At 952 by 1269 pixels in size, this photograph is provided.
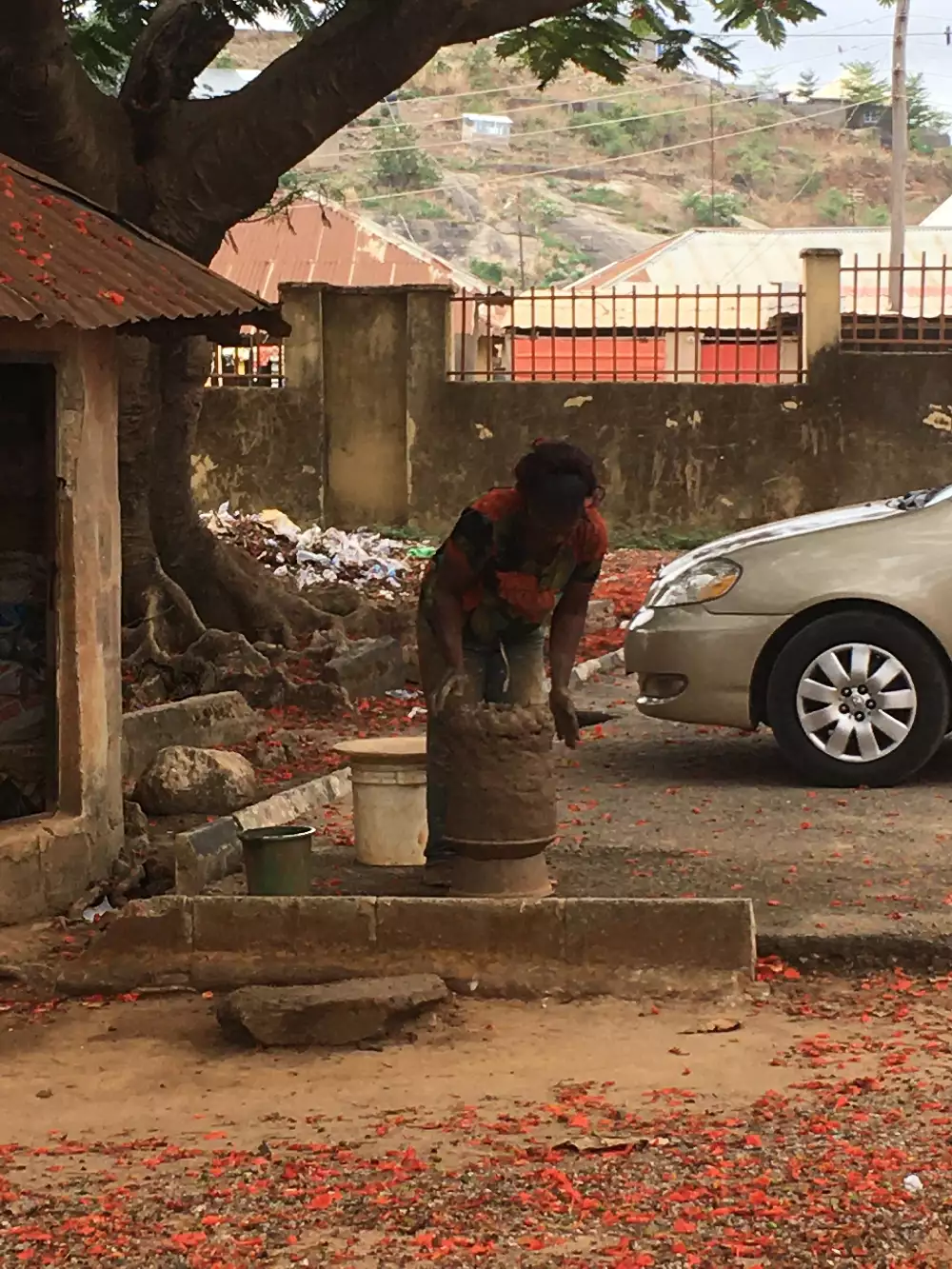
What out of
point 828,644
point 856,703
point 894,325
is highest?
point 894,325

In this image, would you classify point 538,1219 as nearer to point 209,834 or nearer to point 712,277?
point 209,834

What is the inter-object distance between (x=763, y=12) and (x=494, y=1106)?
8340 mm

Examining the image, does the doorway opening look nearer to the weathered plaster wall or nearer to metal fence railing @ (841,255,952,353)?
metal fence railing @ (841,255,952,353)

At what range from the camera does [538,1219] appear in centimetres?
438

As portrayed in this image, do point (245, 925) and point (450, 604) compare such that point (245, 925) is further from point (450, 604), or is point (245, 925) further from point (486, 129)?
point (486, 129)

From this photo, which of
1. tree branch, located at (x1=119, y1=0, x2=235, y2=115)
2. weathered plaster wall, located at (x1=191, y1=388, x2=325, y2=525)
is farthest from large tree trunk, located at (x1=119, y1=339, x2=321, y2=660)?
weathered plaster wall, located at (x1=191, y1=388, x2=325, y2=525)

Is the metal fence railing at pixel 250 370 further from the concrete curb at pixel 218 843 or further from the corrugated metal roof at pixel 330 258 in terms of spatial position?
the corrugated metal roof at pixel 330 258

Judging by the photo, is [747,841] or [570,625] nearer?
[570,625]

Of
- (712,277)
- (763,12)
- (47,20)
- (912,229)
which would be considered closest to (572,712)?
(47,20)

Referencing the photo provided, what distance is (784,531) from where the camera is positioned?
973cm

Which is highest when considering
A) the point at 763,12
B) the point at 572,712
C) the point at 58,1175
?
the point at 763,12

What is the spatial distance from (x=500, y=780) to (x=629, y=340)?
1792cm

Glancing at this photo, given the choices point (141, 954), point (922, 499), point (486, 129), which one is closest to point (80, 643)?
point (141, 954)

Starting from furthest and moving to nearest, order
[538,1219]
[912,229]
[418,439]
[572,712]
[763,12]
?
1. [912,229]
2. [418,439]
3. [763,12]
4. [572,712]
5. [538,1219]
